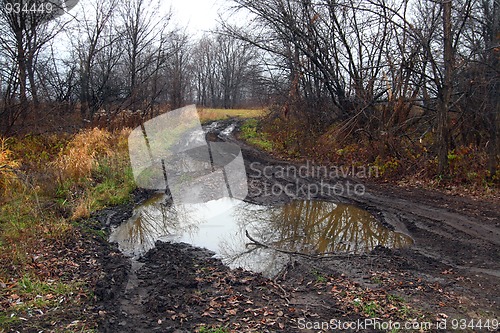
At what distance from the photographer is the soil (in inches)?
162

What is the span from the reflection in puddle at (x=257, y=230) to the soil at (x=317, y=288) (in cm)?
39

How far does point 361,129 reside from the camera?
13266mm

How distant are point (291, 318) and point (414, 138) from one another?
9.64 m

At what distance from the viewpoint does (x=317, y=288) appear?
4918 mm

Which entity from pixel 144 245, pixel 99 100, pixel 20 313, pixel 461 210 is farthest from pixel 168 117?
pixel 20 313

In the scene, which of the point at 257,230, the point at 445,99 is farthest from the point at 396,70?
the point at 257,230

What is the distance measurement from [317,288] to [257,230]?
2816mm

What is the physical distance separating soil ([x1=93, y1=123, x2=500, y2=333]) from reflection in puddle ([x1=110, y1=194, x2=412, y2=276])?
0.39m

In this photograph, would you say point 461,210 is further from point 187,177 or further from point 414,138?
point 187,177

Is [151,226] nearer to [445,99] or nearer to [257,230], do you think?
[257,230]
